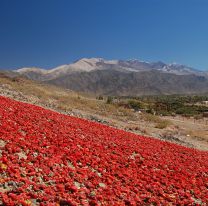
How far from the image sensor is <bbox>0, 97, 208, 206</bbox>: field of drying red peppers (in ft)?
34.1

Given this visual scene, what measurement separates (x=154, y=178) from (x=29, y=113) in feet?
30.7

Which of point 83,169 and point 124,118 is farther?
point 124,118

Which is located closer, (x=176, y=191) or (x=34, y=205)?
(x=34, y=205)

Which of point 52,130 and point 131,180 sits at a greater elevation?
point 52,130

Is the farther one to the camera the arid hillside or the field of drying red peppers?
the arid hillside

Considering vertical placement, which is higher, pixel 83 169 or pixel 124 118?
pixel 124 118

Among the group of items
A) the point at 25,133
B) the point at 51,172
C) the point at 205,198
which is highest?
the point at 25,133

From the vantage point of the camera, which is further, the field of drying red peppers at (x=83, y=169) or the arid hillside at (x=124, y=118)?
the arid hillside at (x=124, y=118)

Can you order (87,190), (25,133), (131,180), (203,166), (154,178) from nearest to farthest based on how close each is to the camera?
1. (87,190)
2. (131,180)
3. (154,178)
4. (25,133)
5. (203,166)

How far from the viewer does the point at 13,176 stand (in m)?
10.5

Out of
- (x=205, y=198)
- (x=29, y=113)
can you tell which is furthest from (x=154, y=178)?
(x=29, y=113)

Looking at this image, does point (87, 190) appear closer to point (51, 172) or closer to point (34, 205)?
point (51, 172)

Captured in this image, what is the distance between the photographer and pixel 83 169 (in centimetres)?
1303

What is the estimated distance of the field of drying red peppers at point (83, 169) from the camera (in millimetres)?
10391
